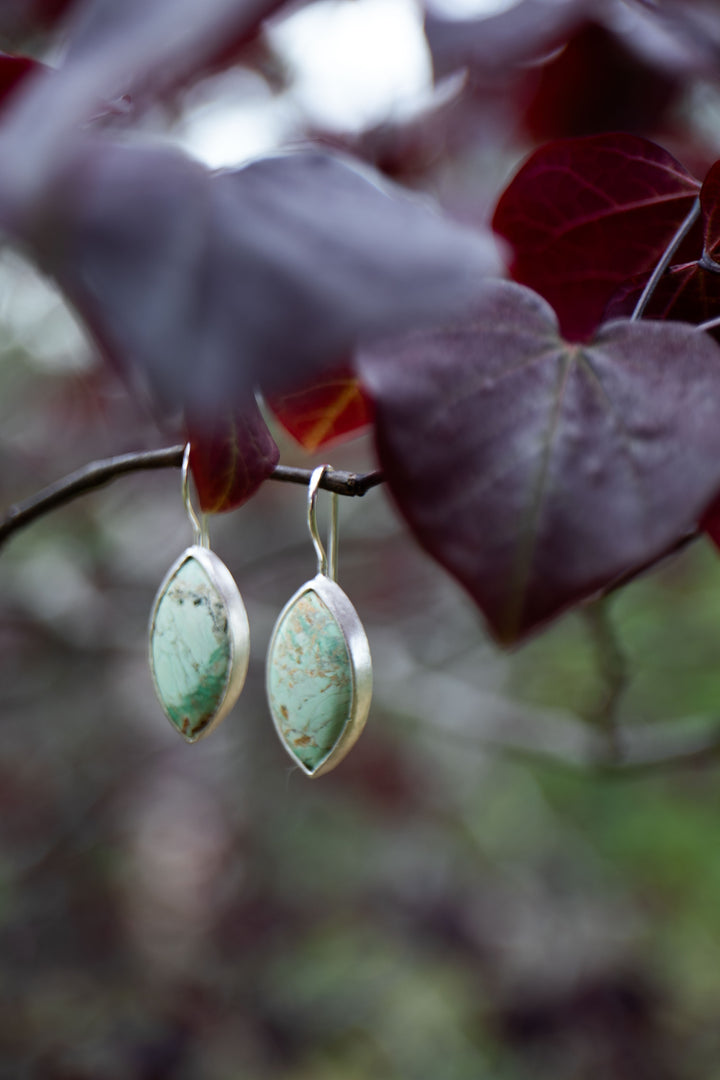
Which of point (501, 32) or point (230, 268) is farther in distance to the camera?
point (501, 32)

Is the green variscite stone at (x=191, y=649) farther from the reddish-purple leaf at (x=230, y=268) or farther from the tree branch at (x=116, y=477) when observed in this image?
the reddish-purple leaf at (x=230, y=268)

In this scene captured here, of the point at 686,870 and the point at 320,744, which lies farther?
the point at 686,870

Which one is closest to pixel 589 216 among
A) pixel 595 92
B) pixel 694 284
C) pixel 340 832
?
pixel 694 284

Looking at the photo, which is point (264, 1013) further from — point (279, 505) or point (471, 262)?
point (471, 262)

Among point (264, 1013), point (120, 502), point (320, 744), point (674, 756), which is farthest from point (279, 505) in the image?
point (320, 744)

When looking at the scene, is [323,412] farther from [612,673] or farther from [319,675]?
[612,673]

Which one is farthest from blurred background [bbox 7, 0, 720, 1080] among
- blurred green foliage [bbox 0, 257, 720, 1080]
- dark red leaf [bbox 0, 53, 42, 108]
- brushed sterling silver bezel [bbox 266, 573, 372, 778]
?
dark red leaf [bbox 0, 53, 42, 108]

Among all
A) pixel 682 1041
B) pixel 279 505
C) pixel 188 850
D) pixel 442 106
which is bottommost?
pixel 188 850

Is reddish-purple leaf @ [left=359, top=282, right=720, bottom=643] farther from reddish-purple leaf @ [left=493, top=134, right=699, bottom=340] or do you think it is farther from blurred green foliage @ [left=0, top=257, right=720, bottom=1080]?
blurred green foliage @ [left=0, top=257, right=720, bottom=1080]
